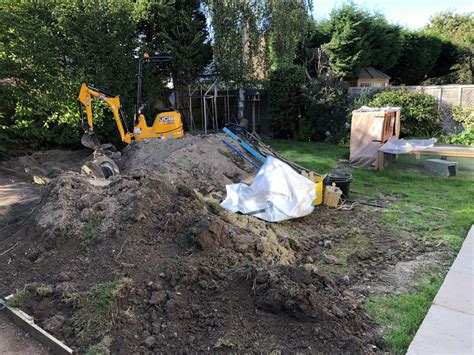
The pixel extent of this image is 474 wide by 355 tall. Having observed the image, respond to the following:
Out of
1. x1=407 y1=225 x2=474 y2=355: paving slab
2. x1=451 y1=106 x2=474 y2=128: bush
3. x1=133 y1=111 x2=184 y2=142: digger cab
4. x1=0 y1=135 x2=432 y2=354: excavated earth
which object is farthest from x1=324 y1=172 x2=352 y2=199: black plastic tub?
x1=451 y1=106 x2=474 y2=128: bush

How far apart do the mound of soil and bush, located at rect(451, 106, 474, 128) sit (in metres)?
→ 9.38

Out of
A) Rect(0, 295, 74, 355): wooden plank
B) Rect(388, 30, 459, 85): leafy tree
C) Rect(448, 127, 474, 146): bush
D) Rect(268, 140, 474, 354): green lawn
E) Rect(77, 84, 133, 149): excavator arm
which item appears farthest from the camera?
Rect(388, 30, 459, 85): leafy tree

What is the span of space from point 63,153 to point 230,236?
8.02 m

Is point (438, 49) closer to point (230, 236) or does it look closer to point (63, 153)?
point (63, 153)

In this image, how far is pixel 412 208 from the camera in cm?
680

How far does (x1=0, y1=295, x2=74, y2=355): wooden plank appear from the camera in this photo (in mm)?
3039

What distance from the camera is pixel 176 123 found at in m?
9.67

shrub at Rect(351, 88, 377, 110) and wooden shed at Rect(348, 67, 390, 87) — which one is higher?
wooden shed at Rect(348, 67, 390, 87)

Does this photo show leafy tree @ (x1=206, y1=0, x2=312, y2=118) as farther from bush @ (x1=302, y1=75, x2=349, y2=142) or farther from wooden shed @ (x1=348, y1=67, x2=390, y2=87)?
wooden shed @ (x1=348, y1=67, x2=390, y2=87)

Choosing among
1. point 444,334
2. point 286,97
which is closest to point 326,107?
point 286,97

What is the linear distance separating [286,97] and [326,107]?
1644 millimetres

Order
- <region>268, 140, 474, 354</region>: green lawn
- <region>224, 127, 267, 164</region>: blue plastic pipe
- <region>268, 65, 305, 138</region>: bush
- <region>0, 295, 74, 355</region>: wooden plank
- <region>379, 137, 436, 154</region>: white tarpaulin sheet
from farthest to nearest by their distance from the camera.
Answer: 1. <region>268, 65, 305, 138</region>: bush
2. <region>379, 137, 436, 154</region>: white tarpaulin sheet
3. <region>224, 127, 267, 164</region>: blue plastic pipe
4. <region>268, 140, 474, 354</region>: green lawn
5. <region>0, 295, 74, 355</region>: wooden plank

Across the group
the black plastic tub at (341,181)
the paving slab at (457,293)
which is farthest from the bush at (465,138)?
the paving slab at (457,293)

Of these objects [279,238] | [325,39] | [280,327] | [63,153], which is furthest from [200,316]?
[325,39]
